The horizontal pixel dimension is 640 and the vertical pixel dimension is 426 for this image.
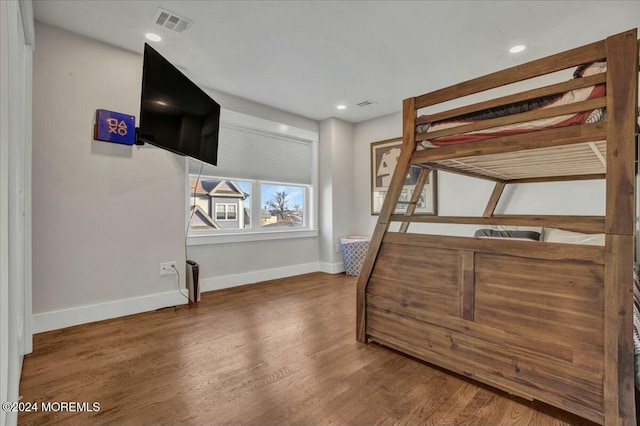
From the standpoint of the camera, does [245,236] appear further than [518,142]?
Yes

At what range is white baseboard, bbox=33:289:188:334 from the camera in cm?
223

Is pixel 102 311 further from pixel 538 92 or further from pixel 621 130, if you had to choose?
pixel 621 130

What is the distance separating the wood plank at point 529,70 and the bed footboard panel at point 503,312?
29.6 inches

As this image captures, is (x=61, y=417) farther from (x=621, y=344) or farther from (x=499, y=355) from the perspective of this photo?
(x=621, y=344)

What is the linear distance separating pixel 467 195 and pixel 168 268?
3245 mm

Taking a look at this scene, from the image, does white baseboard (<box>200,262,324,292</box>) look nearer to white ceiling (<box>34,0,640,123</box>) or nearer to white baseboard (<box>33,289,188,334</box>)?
white baseboard (<box>33,289,188,334</box>)

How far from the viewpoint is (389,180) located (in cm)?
414

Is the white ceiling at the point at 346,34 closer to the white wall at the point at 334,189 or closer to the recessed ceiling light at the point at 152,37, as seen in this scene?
the recessed ceiling light at the point at 152,37

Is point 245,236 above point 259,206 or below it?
below

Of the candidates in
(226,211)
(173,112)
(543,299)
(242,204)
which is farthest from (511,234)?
(173,112)

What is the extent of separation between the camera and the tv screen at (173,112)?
200cm

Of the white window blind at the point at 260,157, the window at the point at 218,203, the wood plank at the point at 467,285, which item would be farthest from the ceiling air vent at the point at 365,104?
the wood plank at the point at 467,285

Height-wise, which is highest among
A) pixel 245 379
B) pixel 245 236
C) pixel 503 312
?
pixel 245 236

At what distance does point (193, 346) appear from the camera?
196 cm
